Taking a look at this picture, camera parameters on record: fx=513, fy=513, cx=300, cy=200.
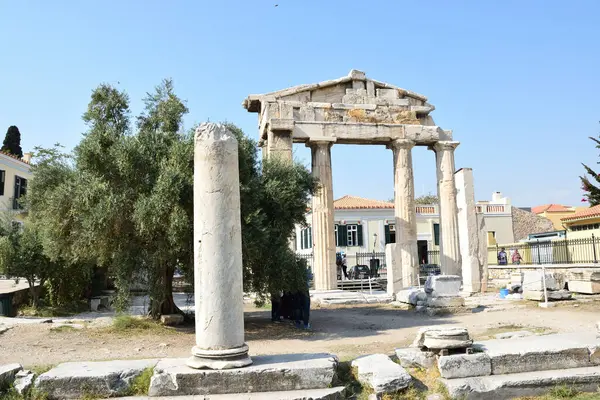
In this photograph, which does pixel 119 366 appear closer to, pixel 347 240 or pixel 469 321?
pixel 469 321

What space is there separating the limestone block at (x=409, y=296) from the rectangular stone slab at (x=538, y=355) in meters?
8.90

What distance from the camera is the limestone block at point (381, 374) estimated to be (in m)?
5.57

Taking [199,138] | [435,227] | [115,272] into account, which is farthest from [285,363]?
[435,227]

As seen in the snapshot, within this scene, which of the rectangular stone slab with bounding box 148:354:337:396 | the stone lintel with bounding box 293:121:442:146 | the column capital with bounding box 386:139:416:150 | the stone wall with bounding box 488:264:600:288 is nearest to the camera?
the rectangular stone slab with bounding box 148:354:337:396

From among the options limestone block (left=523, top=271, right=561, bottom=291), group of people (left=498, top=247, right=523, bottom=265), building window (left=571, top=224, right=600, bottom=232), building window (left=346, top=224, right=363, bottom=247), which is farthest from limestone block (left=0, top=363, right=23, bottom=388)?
building window (left=346, top=224, right=363, bottom=247)

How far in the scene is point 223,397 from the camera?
5391 mm

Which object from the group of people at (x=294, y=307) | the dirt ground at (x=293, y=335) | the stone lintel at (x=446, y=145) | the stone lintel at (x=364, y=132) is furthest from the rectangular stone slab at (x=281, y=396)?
the stone lintel at (x=446, y=145)

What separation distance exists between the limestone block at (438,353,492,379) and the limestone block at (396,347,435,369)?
289mm

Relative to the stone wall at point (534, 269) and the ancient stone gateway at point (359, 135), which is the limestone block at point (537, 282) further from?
the ancient stone gateway at point (359, 135)

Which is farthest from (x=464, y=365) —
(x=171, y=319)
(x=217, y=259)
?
(x=171, y=319)

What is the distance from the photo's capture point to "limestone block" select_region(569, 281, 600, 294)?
14984 millimetres

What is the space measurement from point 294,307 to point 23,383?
7131 mm

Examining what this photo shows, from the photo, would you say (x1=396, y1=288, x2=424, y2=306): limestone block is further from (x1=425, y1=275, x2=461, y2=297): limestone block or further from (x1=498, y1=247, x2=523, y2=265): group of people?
(x1=498, y1=247, x2=523, y2=265): group of people

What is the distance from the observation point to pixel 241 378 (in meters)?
5.55
